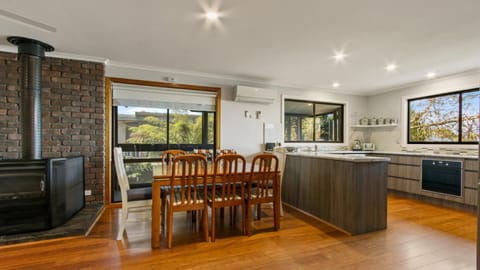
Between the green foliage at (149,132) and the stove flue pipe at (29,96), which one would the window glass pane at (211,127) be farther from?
the stove flue pipe at (29,96)

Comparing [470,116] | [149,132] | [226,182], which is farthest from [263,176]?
[470,116]

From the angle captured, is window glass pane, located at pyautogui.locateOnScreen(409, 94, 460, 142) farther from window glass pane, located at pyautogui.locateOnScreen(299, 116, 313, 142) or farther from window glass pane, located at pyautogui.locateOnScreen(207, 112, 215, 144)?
window glass pane, located at pyautogui.locateOnScreen(207, 112, 215, 144)

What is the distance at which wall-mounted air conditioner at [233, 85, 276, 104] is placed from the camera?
447 cm

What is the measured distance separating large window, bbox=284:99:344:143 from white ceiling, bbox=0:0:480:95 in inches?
55.7

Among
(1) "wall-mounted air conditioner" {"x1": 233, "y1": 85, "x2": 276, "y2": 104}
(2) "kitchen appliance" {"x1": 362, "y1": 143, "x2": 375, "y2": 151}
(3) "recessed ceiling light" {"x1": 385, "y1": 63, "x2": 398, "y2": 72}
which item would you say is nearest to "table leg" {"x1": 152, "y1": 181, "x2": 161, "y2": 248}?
(1) "wall-mounted air conditioner" {"x1": 233, "y1": 85, "x2": 276, "y2": 104}

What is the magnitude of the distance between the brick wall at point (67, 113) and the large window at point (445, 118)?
20.6 ft

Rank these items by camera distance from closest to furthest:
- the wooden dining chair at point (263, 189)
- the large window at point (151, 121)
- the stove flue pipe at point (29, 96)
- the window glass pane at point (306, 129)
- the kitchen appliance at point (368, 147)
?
the wooden dining chair at point (263, 189)
the stove flue pipe at point (29, 96)
the large window at point (151, 121)
the window glass pane at point (306, 129)
the kitchen appliance at point (368, 147)

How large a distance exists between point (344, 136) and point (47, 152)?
20.1 feet

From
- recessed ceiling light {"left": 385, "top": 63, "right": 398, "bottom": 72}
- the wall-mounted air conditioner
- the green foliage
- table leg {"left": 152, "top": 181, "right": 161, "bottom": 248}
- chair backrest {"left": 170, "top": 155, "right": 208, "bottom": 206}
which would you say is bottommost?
table leg {"left": 152, "top": 181, "right": 161, "bottom": 248}

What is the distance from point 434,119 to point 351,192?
3.51 metres

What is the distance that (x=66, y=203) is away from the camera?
9.50 feet

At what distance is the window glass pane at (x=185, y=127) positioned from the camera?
167 inches

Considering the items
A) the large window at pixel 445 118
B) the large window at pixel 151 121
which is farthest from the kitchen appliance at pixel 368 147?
the large window at pixel 151 121

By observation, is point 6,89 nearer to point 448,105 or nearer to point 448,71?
point 448,71
